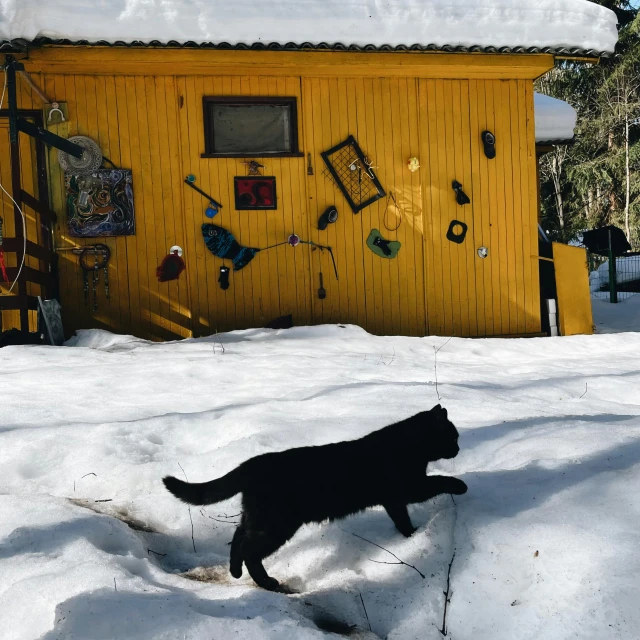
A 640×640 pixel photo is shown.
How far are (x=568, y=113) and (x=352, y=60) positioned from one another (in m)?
4.81

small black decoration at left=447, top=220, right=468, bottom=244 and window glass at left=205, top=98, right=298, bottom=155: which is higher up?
window glass at left=205, top=98, right=298, bottom=155

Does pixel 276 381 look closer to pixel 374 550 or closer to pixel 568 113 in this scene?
pixel 374 550

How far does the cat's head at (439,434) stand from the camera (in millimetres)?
2697

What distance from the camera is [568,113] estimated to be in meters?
11.3

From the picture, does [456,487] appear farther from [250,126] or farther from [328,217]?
[250,126]

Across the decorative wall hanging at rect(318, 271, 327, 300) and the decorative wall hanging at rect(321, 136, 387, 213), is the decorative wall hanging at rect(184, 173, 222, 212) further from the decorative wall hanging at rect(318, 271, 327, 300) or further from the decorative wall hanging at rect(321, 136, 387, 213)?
the decorative wall hanging at rect(318, 271, 327, 300)

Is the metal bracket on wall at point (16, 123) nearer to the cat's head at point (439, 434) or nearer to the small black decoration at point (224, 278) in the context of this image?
the small black decoration at point (224, 278)

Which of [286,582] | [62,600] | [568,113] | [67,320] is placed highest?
[568,113]

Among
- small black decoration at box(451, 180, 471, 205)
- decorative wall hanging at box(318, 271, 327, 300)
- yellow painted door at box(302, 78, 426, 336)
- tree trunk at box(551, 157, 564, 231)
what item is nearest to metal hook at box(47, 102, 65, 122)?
yellow painted door at box(302, 78, 426, 336)

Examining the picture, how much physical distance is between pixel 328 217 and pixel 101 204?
2.77 meters

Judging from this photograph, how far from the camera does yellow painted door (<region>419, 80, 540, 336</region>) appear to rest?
884 centimetres

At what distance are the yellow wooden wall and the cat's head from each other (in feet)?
19.7

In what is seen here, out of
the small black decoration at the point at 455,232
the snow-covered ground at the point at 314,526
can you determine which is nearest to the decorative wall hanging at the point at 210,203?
the small black decoration at the point at 455,232

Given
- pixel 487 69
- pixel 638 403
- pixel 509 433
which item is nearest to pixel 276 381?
pixel 509 433
